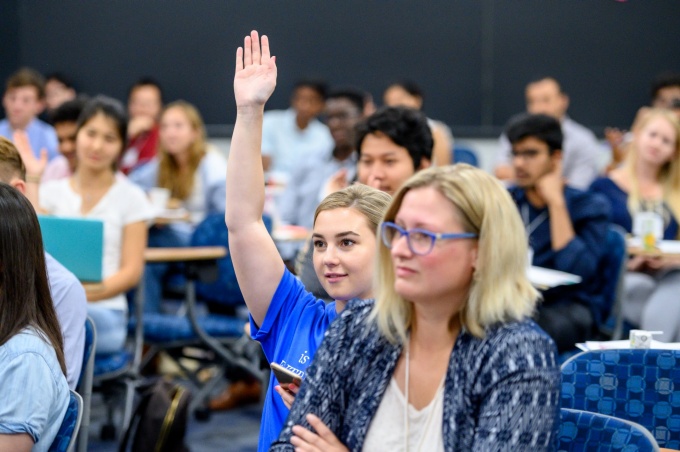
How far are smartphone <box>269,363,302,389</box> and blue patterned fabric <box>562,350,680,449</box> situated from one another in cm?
84

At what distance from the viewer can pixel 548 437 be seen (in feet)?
5.08

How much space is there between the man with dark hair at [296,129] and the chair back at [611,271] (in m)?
4.12

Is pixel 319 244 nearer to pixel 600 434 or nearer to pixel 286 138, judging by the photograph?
pixel 600 434

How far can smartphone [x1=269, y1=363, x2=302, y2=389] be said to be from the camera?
1864mm

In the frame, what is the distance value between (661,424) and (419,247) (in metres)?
1.14

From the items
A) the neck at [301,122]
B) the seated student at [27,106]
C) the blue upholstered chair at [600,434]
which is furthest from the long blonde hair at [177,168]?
the blue upholstered chair at [600,434]

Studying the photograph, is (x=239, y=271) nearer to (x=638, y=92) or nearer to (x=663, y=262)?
(x=663, y=262)

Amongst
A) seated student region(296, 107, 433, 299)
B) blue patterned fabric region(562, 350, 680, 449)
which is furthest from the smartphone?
seated student region(296, 107, 433, 299)

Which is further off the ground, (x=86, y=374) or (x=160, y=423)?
(x=86, y=374)

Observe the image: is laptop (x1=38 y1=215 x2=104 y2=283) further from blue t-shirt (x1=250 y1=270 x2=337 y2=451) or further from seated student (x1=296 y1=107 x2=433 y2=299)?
blue t-shirt (x1=250 y1=270 x2=337 y2=451)

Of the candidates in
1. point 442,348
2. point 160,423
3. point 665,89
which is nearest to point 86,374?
point 160,423

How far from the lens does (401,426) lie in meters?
1.67

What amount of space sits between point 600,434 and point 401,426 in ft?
1.49

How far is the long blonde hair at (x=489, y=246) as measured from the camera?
5.28 ft
